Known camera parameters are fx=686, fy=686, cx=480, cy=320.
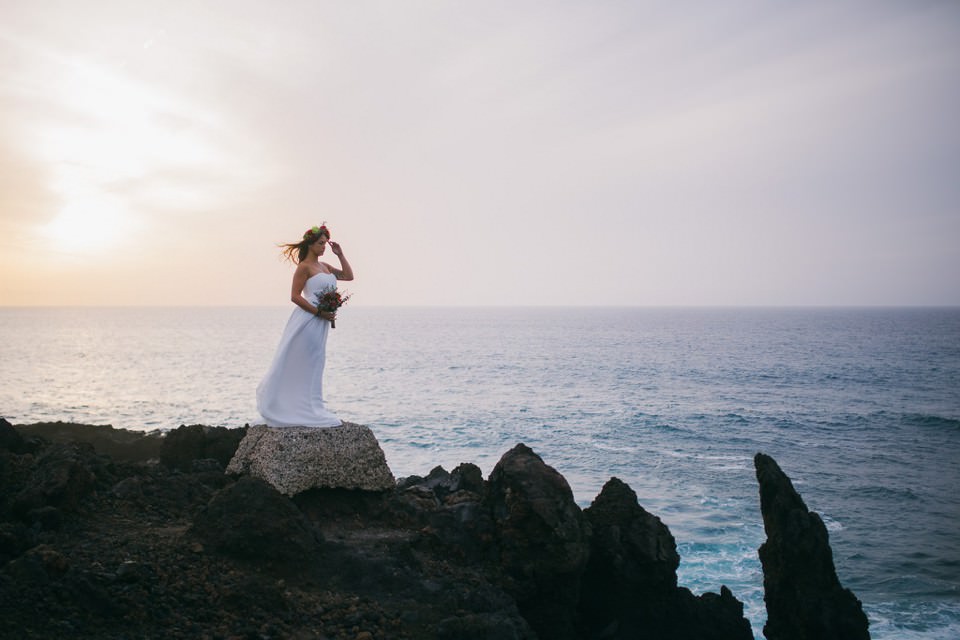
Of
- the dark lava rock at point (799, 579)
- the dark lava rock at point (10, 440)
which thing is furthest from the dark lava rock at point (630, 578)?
the dark lava rock at point (10, 440)

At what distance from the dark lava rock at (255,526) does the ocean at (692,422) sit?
13.6m

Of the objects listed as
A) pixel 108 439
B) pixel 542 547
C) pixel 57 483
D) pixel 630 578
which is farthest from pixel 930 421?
pixel 57 483

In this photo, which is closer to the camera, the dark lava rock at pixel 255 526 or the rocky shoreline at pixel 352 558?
the rocky shoreline at pixel 352 558

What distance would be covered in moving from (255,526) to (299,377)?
265 centimetres

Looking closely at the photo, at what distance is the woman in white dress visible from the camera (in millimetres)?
10148

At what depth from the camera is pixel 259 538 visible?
8.08 metres

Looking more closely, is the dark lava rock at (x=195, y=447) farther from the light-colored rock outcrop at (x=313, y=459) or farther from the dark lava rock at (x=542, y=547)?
the dark lava rock at (x=542, y=547)

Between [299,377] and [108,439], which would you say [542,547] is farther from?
[108,439]

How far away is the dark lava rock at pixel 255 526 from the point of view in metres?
8.05

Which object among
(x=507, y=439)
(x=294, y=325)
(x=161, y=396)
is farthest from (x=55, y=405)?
(x=294, y=325)

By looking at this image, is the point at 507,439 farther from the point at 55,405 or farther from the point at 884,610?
the point at 55,405

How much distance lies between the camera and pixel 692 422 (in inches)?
A: 1742

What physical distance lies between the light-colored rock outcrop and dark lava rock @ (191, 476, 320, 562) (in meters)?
1.11

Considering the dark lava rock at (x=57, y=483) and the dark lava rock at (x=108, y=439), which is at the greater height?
the dark lava rock at (x=57, y=483)
